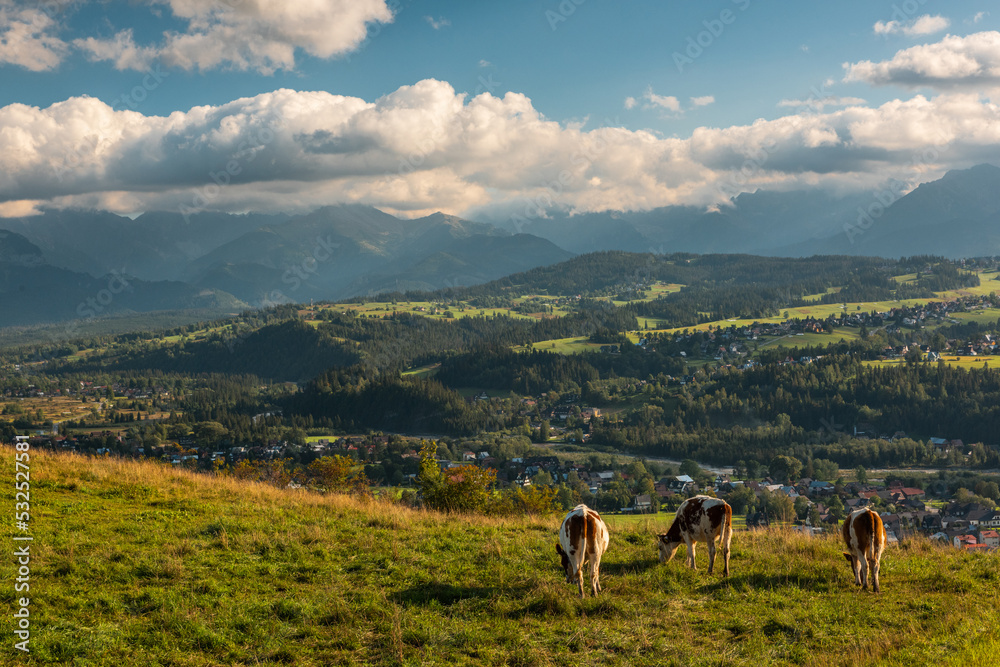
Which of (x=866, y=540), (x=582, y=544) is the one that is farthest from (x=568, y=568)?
(x=866, y=540)

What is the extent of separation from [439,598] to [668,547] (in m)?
5.11

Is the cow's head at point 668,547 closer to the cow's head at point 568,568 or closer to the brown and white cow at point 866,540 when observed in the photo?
the cow's head at point 568,568

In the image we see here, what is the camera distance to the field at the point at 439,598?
8.67m

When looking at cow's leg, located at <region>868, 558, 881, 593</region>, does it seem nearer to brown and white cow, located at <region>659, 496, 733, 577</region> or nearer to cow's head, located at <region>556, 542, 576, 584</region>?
brown and white cow, located at <region>659, 496, 733, 577</region>

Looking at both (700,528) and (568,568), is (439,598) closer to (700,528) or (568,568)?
(568,568)

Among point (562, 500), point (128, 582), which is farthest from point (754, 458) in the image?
point (128, 582)

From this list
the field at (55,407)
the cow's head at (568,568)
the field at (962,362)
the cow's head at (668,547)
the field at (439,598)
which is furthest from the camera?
the field at (55,407)

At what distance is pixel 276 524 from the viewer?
14266 millimetres

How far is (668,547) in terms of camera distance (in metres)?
12.6

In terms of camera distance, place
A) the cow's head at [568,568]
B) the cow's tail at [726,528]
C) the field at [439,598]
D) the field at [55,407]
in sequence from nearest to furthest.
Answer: the field at [439,598] → the cow's head at [568,568] → the cow's tail at [726,528] → the field at [55,407]

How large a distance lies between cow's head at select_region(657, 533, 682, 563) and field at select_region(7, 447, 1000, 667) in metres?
0.34

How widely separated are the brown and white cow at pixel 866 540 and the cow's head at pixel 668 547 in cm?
325

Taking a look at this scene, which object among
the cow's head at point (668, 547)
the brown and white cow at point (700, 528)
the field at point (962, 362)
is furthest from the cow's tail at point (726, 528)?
the field at point (962, 362)

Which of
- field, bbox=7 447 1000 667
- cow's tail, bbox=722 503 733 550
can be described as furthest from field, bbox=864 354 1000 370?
cow's tail, bbox=722 503 733 550
